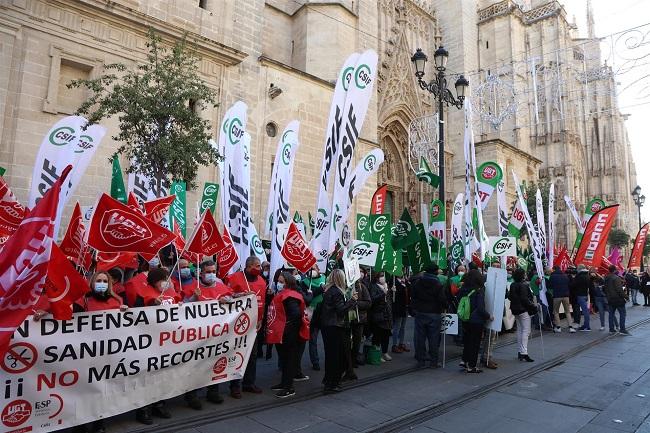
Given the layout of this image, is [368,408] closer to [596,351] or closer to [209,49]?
[596,351]

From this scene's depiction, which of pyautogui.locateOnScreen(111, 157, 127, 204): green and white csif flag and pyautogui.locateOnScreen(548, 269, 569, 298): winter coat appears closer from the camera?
pyautogui.locateOnScreen(111, 157, 127, 204): green and white csif flag

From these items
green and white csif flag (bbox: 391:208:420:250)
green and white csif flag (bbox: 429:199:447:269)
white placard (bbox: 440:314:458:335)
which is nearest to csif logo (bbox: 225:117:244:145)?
green and white csif flag (bbox: 391:208:420:250)

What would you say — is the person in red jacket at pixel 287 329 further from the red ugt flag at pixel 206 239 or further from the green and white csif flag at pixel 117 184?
the green and white csif flag at pixel 117 184

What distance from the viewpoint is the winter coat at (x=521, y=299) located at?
8203 mm

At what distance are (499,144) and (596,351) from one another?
69.6 ft

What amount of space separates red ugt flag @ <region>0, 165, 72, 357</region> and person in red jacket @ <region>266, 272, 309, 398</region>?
3.16 m

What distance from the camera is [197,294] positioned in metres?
5.55

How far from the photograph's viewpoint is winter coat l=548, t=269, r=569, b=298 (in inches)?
487

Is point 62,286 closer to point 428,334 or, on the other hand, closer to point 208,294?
point 208,294

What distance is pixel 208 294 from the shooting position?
5.71 meters

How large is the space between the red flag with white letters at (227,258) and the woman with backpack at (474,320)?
13.5 feet

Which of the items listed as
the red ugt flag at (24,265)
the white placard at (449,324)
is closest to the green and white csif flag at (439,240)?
the white placard at (449,324)

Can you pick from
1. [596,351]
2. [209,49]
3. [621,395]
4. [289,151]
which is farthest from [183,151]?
[596,351]

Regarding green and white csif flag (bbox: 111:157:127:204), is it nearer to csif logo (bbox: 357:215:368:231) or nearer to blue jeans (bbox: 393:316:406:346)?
csif logo (bbox: 357:215:368:231)
